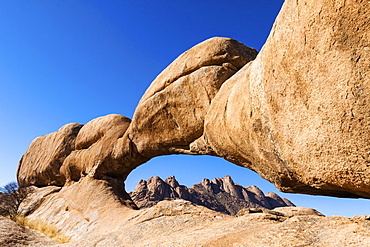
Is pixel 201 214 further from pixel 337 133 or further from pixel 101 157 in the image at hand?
pixel 101 157

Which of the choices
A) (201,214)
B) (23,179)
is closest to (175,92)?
(201,214)

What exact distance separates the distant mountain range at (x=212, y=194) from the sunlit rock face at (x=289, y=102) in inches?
1880

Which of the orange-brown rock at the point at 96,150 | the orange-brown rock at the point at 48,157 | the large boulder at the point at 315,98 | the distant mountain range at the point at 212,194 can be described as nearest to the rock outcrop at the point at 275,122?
the large boulder at the point at 315,98

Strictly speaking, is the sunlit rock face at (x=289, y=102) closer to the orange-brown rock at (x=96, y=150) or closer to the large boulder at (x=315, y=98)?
the large boulder at (x=315, y=98)

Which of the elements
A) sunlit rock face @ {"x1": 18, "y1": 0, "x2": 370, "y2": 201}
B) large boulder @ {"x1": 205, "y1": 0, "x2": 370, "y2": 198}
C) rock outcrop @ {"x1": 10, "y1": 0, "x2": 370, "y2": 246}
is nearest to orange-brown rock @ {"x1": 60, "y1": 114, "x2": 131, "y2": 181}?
rock outcrop @ {"x1": 10, "y1": 0, "x2": 370, "y2": 246}

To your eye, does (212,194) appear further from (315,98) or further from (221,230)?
(315,98)

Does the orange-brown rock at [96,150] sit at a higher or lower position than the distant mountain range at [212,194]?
higher

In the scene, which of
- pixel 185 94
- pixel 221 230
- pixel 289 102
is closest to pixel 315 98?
pixel 289 102

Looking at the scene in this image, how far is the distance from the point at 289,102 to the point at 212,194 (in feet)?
278

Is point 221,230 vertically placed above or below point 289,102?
below

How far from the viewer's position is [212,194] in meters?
85.9

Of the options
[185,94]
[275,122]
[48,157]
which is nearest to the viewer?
[275,122]

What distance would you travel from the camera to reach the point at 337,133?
14.1ft

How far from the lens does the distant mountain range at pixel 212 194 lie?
69750 mm
